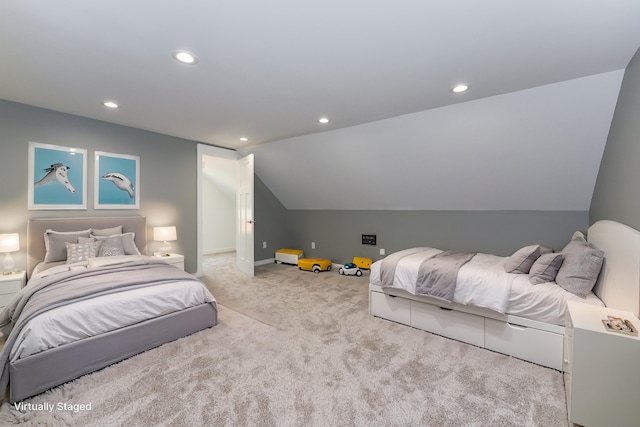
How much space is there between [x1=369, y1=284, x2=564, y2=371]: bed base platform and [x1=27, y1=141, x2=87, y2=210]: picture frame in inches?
154

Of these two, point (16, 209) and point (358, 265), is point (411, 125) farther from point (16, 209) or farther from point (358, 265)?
point (16, 209)

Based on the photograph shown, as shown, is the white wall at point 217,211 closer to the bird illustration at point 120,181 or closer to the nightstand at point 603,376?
the bird illustration at point 120,181

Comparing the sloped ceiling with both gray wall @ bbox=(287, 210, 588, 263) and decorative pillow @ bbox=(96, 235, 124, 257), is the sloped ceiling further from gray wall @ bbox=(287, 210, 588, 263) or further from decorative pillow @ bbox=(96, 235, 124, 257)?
decorative pillow @ bbox=(96, 235, 124, 257)

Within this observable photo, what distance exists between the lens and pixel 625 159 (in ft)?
7.01

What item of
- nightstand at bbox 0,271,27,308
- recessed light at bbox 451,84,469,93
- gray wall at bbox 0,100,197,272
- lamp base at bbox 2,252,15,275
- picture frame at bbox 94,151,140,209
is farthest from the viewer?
picture frame at bbox 94,151,140,209

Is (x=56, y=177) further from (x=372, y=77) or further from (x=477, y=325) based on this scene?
(x=477, y=325)

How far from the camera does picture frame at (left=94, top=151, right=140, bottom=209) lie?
3742 mm

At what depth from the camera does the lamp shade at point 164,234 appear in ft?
13.4

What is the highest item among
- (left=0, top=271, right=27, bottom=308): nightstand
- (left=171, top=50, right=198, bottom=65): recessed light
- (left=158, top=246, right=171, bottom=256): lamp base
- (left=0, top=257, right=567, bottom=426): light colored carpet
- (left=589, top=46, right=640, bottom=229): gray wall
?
(left=171, top=50, right=198, bottom=65): recessed light

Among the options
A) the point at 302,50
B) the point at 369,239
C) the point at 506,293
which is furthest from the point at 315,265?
the point at 302,50

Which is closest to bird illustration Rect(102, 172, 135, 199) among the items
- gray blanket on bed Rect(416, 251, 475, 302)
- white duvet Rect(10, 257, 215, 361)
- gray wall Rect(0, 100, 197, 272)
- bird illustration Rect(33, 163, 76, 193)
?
gray wall Rect(0, 100, 197, 272)

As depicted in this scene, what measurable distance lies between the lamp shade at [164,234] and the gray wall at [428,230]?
2.62 m

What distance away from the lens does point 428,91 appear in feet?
8.58

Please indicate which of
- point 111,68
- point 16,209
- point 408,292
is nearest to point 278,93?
point 111,68
